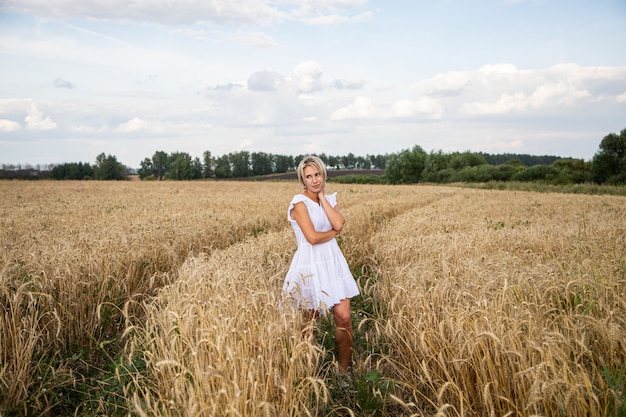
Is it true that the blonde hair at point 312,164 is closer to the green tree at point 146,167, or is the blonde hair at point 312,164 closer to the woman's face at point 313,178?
the woman's face at point 313,178

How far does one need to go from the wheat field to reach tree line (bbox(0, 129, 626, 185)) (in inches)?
2497

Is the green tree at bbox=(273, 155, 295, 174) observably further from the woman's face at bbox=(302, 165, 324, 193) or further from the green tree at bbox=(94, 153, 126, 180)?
the woman's face at bbox=(302, 165, 324, 193)

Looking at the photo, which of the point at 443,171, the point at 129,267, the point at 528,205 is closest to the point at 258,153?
the point at 443,171

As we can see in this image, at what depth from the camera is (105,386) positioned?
424cm

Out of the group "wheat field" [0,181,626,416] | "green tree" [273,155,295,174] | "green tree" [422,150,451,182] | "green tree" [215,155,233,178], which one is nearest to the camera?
"wheat field" [0,181,626,416]

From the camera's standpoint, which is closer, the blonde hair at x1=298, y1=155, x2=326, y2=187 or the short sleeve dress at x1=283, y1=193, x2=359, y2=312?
the short sleeve dress at x1=283, y1=193, x2=359, y2=312

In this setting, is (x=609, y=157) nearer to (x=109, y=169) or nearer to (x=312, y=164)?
(x=312, y=164)

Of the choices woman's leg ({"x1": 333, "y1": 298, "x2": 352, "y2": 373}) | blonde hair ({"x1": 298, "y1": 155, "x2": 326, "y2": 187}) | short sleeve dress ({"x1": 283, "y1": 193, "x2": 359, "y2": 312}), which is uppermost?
blonde hair ({"x1": 298, "y1": 155, "x2": 326, "y2": 187})

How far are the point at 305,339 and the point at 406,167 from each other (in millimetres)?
92955

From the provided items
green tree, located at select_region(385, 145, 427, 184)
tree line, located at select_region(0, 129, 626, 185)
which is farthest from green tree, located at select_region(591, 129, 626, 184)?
green tree, located at select_region(385, 145, 427, 184)

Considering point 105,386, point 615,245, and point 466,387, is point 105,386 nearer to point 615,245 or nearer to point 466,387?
point 466,387

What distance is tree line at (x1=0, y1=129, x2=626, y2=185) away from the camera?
63.6m

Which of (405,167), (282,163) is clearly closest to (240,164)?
(282,163)

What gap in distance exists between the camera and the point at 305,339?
323 centimetres
